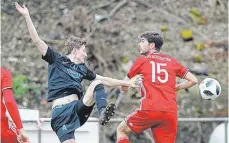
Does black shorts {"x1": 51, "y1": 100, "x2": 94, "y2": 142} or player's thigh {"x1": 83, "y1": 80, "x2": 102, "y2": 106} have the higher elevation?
player's thigh {"x1": 83, "y1": 80, "x2": 102, "y2": 106}

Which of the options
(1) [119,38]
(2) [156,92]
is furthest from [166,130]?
(1) [119,38]

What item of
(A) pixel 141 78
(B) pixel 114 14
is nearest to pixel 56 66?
(A) pixel 141 78

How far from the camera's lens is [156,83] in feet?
36.2

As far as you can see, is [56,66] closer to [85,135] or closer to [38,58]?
[85,135]

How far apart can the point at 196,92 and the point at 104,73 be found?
172cm

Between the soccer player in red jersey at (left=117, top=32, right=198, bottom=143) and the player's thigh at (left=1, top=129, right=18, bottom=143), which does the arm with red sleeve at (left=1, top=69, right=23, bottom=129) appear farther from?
the soccer player in red jersey at (left=117, top=32, right=198, bottom=143)

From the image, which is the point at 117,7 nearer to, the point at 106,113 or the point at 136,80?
the point at 136,80

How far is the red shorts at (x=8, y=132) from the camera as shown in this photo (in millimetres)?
10625

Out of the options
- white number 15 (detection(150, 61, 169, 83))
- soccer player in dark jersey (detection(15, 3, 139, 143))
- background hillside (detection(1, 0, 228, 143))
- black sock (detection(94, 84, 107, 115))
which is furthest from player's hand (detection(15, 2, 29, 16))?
background hillside (detection(1, 0, 228, 143))

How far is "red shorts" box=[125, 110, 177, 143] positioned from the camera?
11031 mm

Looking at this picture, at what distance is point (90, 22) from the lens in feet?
55.7

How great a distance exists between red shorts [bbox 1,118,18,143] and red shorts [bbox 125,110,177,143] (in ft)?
4.63

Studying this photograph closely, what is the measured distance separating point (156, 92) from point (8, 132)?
1787 millimetres

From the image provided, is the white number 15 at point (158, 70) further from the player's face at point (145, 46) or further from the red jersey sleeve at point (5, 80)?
the red jersey sleeve at point (5, 80)
